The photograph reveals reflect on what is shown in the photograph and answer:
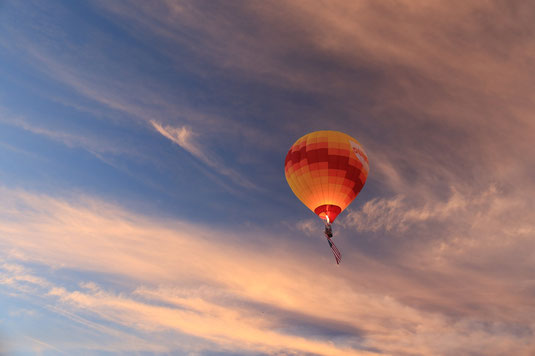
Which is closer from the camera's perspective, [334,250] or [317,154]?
[334,250]

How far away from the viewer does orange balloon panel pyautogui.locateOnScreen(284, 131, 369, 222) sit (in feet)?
144

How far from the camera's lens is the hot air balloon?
144 feet

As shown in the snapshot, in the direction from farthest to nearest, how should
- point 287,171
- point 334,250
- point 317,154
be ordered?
point 287,171
point 317,154
point 334,250

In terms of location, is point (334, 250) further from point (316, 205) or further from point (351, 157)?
point (351, 157)

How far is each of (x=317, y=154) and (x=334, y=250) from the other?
12.1 metres

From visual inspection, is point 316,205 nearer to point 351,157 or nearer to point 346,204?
point 346,204

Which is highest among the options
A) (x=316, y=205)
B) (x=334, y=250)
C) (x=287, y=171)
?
(x=287, y=171)

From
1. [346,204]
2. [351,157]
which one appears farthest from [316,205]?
[351,157]

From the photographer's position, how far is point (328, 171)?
43.7 meters

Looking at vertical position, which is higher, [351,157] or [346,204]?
[351,157]

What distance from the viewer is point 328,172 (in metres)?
43.7

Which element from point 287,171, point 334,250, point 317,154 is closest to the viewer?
point 334,250

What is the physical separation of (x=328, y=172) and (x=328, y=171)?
0.13 metres

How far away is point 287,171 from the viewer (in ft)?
156
